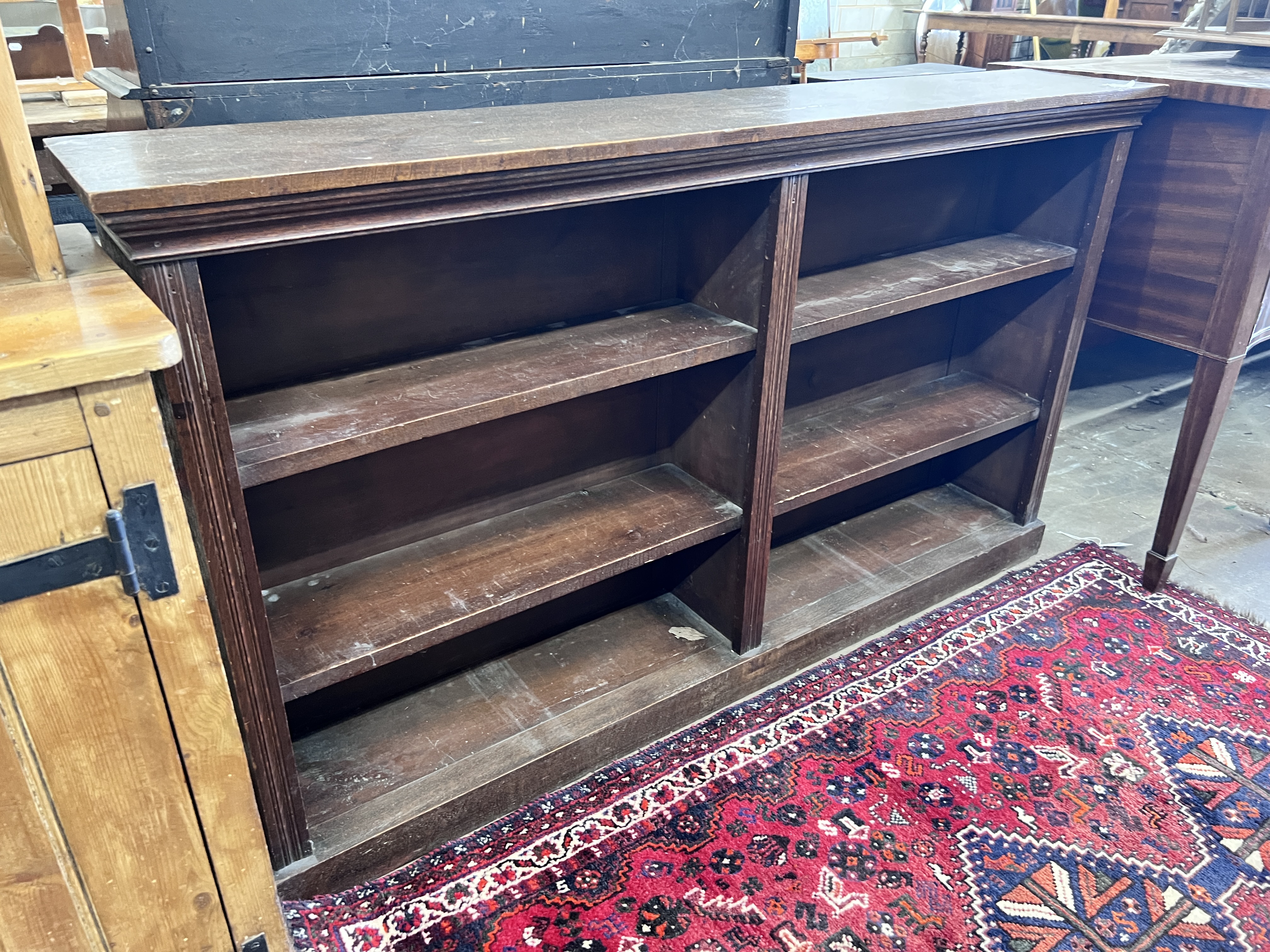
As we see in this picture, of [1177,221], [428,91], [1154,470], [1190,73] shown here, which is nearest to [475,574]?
[428,91]

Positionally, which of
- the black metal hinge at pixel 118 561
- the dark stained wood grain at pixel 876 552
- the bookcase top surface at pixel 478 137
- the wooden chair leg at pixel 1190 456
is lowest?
the dark stained wood grain at pixel 876 552

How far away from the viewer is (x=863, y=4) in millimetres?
6398

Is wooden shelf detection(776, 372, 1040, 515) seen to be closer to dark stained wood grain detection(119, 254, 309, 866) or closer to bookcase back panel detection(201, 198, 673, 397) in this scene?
bookcase back panel detection(201, 198, 673, 397)

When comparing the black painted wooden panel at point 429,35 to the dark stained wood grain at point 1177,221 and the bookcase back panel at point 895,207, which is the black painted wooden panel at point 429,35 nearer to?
the bookcase back panel at point 895,207

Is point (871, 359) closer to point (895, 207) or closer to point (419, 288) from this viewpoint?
point (895, 207)

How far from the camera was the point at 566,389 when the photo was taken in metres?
1.47

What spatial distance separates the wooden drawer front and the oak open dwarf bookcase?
186mm

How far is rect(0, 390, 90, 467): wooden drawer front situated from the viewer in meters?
0.90

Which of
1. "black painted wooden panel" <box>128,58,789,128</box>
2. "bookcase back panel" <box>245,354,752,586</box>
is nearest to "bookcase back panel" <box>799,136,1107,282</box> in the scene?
"black painted wooden panel" <box>128,58,789,128</box>

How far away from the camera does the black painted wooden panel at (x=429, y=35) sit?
1299 mm

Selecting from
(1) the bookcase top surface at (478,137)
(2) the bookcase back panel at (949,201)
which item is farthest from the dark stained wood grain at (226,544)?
(2) the bookcase back panel at (949,201)

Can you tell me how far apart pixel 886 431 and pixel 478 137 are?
1267 mm

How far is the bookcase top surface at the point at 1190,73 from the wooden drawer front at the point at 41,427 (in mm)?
2086

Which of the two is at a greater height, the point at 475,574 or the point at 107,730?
the point at 107,730
